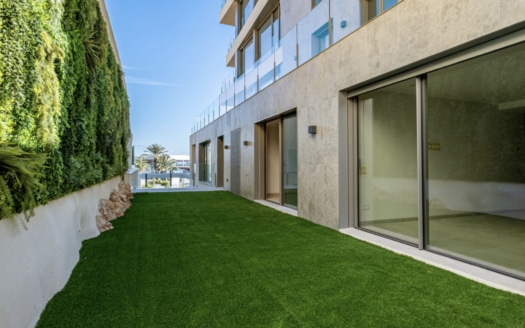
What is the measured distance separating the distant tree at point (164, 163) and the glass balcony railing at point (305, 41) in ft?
137

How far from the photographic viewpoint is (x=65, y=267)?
3.03 m

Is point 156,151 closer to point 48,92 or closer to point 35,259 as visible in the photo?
point 48,92

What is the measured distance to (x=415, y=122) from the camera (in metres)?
4.14

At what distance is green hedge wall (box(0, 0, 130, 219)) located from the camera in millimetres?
2273

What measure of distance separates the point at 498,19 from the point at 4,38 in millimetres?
4303

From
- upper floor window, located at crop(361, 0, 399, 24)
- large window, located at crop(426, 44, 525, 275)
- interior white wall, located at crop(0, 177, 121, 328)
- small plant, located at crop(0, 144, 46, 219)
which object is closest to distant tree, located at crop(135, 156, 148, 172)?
interior white wall, located at crop(0, 177, 121, 328)

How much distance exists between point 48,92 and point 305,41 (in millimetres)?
5153

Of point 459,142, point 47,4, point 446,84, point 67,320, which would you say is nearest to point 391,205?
point 459,142

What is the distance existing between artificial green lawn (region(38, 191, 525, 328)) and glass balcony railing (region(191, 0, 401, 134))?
367cm

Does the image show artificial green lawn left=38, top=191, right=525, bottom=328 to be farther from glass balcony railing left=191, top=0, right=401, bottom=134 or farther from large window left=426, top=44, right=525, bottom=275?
glass balcony railing left=191, top=0, right=401, bottom=134

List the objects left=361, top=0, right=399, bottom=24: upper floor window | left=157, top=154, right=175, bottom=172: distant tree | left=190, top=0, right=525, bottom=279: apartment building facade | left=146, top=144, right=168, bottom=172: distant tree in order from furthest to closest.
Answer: left=146, top=144, right=168, bottom=172: distant tree → left=157, top=154, right=175, bottom=172: distant tree → left=361, top=0, right=399, bottom=24: upper floor window → left=190, top=0, right=525, bottom=279: apartment building facade

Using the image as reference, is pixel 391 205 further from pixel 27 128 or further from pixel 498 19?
pixel 27 128

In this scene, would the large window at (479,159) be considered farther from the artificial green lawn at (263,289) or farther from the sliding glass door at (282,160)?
the sliding glass door at (282,160)

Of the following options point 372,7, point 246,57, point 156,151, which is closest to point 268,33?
point 246,57
